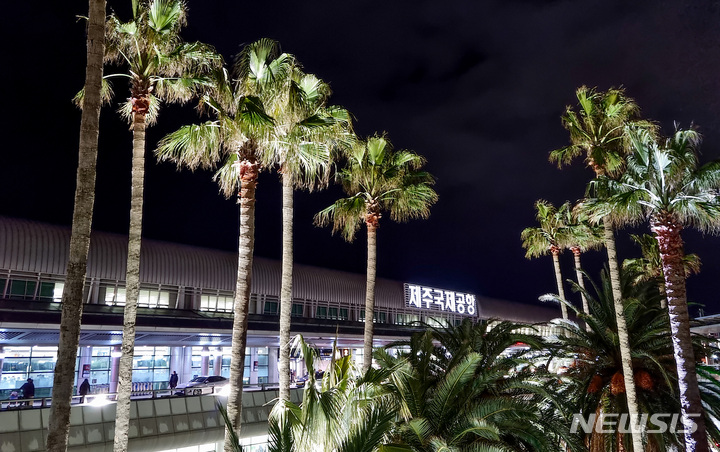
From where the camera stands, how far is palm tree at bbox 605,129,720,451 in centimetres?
1493

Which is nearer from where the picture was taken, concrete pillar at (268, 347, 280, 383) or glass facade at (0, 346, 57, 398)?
glass facade at (0, 346, 57, 398)

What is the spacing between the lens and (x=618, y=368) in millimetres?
18609

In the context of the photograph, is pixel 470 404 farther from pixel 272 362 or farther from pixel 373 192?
pixel 272 362

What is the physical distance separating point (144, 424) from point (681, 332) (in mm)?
17737

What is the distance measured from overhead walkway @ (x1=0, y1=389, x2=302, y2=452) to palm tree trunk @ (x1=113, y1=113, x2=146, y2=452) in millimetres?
5724

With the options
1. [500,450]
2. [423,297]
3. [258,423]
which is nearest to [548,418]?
[500,450]

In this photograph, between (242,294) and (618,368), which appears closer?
(242,294)

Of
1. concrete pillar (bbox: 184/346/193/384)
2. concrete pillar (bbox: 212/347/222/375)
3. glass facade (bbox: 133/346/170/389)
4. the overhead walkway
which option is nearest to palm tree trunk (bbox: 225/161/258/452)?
the overhead walkway

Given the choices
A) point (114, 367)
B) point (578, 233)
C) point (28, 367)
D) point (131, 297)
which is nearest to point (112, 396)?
point (131, 297)

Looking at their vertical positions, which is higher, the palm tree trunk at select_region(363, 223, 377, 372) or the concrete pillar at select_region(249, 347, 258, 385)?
the palm tree trunk at select_region(363, 223, 377, 372)

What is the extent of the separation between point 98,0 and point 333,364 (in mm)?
8070

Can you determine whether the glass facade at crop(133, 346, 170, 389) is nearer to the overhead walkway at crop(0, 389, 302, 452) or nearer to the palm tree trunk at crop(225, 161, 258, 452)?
the overhead walkway at crop(0, 389, 302, 452)

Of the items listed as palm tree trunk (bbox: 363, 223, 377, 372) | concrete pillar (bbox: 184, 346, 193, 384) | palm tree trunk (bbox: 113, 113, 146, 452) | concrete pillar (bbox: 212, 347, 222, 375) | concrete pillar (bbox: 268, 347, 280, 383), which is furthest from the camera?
concrete pillar (bbox: 268, 347, 280, 383)

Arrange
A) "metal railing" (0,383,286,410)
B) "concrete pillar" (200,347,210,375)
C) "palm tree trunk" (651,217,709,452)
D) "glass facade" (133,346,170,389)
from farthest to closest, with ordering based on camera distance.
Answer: "concrete pillar" (200,347,210,375), "glass facade" (133,346,170,389), "metal railing" (0,383,286,410), "palm tree trunk" (651,217,709,452)
